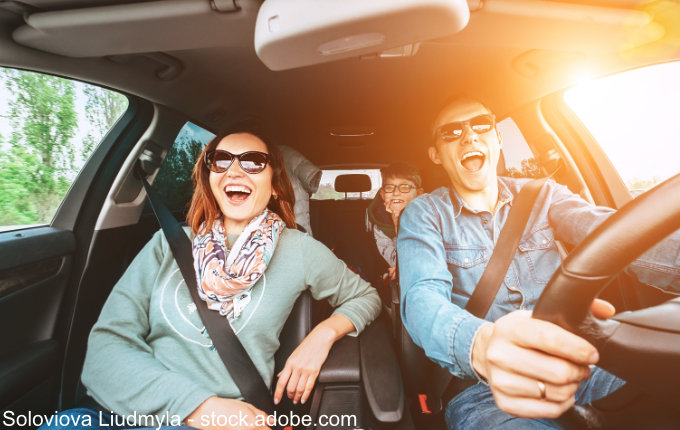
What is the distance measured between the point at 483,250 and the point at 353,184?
227 centimetres

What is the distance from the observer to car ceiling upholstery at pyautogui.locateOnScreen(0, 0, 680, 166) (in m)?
1.08

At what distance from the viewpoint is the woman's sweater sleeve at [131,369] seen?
39.8 inches

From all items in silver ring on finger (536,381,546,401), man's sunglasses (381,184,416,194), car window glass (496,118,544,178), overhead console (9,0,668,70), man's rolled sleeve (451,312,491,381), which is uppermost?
overhead console (9,0,668,70)

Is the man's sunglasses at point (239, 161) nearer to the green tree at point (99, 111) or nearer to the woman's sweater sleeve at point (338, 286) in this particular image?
the woman's sweater sleeve at point (338, 286)

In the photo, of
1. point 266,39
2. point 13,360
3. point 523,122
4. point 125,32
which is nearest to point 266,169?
point 125,32

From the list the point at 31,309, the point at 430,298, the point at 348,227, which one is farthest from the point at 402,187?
the point at 31,309

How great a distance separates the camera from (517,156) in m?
2.08

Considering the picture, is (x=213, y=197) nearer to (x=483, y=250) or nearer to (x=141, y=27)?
(x=141, y=27)

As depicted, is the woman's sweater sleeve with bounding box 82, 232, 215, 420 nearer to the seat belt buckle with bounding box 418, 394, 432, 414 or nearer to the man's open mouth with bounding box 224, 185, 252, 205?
the man's open mouth with bounding box 224, 185, 252, 205

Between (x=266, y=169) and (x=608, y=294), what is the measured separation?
1.92 meters

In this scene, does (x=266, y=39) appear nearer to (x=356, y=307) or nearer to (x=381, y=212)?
(x=356, y=307)

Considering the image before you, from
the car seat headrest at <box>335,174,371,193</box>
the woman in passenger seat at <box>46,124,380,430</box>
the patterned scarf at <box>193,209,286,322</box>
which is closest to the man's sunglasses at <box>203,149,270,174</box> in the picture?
the woman in passenger seat at <box>46,124,380,430</box>

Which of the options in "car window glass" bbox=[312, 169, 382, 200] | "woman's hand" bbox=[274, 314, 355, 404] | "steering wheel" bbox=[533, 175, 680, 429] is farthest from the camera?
"car window glass" bbox=[312, 169, 382, 200]

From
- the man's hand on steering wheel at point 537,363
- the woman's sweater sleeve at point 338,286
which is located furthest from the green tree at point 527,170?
the man's hand on steering wheel at point 537,363
